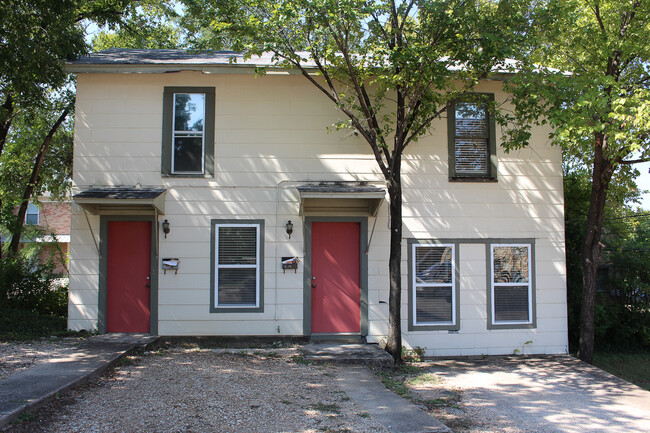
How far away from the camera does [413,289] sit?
932cm

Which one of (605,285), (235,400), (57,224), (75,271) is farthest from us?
(57,224)

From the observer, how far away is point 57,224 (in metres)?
28.6

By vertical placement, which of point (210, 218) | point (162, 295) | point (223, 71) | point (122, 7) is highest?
point (122, 7)

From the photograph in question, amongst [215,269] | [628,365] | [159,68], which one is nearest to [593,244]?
[628,365]

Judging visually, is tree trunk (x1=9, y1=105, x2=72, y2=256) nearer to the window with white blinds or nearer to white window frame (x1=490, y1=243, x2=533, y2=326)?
the window with white blinds

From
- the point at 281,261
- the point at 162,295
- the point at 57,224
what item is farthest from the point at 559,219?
the point at 57,224

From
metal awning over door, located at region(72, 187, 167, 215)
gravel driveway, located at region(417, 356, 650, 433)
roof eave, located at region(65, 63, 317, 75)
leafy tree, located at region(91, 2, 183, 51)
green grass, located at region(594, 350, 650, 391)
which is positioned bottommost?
green grass, located at region(594, 350, 650, 391)

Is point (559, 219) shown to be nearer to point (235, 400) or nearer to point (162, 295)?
point (235, 400)

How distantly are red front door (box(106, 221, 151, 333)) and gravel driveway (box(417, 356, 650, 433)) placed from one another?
213 inches

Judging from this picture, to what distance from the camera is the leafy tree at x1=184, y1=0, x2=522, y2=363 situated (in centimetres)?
741

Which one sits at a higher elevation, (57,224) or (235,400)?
(57,224)

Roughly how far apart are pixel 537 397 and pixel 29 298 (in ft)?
33.9

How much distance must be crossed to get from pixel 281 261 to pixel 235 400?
3.55 m

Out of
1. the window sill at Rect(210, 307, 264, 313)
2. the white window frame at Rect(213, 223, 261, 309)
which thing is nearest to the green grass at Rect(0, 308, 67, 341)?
the window sill at Rect(210, 307, 264, 313)
